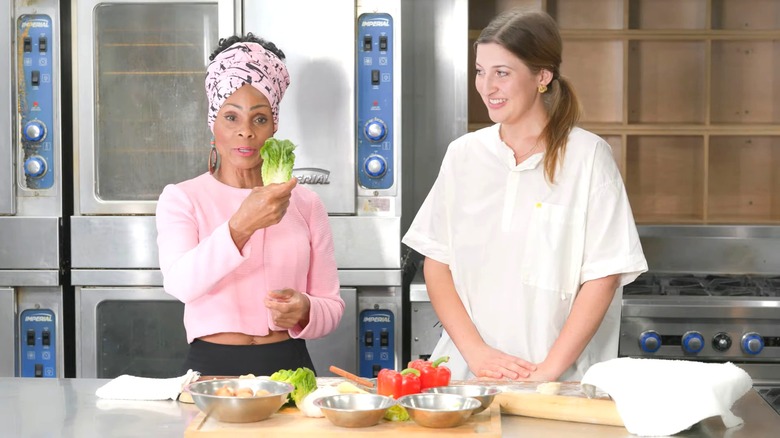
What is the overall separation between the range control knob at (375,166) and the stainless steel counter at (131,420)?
1.48m

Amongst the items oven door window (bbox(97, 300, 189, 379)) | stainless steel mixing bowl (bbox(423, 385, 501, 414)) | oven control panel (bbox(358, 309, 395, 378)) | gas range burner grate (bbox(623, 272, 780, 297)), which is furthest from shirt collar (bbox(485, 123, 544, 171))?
oven door window (bbox(97, 300, 189, 379))

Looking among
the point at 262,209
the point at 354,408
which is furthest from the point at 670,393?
the point at 262,209

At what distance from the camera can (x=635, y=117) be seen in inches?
163

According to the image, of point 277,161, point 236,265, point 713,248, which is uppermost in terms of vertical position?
point 277,161

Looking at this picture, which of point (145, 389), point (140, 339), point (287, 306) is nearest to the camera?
point (145, 389)

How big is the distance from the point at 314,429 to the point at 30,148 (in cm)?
214

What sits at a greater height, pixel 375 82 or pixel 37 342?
pixel 375 82

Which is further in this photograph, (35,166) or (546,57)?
(35,166)

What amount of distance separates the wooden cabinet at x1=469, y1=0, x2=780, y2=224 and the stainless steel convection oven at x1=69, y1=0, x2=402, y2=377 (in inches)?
34.1

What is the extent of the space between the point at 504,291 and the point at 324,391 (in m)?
0.68

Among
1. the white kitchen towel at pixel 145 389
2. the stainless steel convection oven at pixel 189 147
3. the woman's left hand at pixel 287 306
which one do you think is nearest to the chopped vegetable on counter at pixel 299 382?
the white kitchen towel at pixel 145 389

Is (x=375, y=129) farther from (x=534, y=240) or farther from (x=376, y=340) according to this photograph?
(x=534, y=240)

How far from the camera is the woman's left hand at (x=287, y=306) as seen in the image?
86.8 inches

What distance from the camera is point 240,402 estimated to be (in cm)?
168
